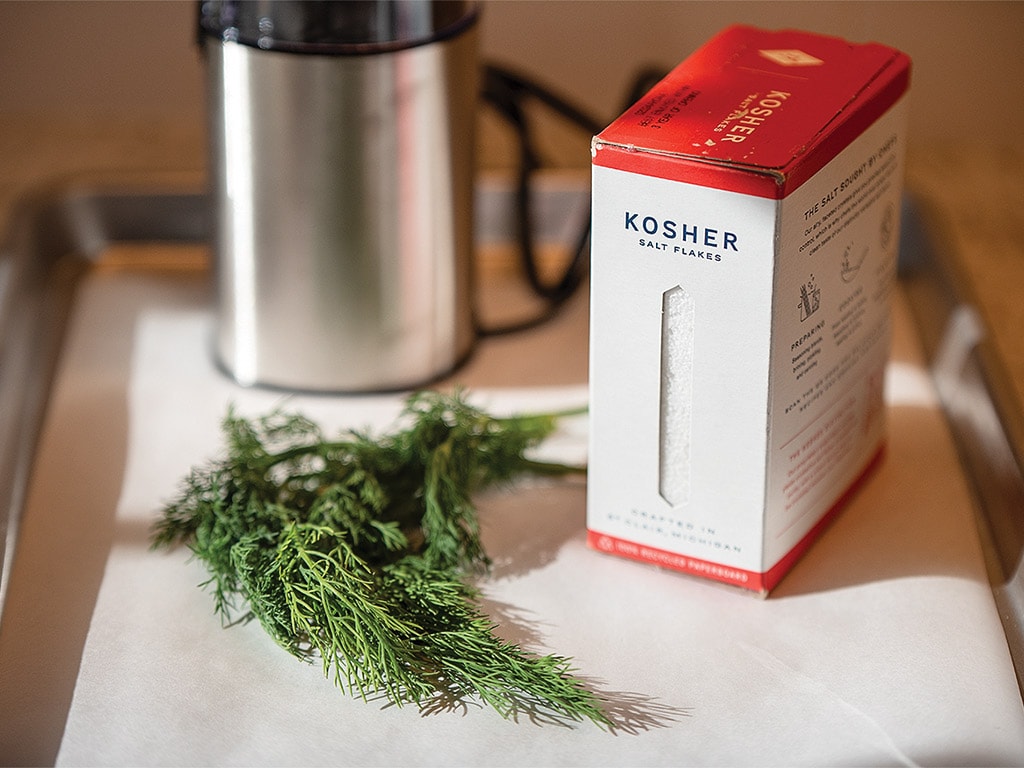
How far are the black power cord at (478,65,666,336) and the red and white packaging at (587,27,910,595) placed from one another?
0.23 meters

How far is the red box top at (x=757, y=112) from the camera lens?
1.62ft

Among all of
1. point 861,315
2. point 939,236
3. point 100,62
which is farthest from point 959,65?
point 100,62

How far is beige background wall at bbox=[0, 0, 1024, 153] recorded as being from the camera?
1.03 metres

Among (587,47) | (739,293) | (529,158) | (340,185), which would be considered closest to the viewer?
(739,293)

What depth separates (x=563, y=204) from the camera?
915 mm

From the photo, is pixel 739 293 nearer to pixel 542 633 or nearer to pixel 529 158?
pixel 542 633

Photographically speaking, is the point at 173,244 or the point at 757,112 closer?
the point at 757,112

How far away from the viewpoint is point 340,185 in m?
0.68

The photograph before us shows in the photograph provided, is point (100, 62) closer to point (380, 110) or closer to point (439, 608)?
point (380, 110)

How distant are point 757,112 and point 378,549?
10.2 inches

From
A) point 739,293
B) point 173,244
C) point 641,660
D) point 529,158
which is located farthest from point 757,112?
point 173,244

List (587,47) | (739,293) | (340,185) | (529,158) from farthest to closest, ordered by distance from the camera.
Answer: (587,47)
(529,158)
(340,185)
(739,293)

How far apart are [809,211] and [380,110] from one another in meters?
0.25

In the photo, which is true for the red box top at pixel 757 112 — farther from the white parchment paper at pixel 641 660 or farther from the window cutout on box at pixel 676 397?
the white parchment paper at pixel 641 660
